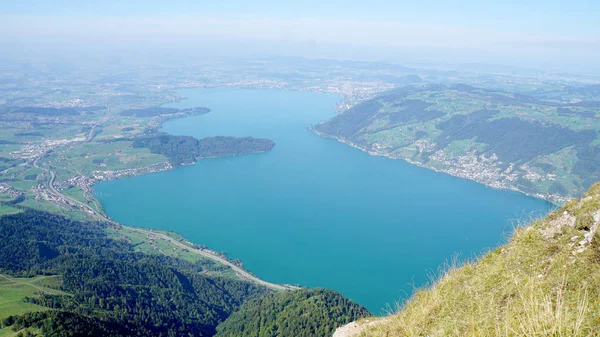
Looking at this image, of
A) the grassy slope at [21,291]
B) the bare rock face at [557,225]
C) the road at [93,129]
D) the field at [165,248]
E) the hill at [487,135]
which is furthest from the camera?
the road at [93,129]

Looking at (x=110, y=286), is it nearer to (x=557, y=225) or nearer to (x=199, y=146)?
(x=557, y=225)

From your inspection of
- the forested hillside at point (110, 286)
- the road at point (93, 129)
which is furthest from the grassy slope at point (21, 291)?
the road at point (93, 129)

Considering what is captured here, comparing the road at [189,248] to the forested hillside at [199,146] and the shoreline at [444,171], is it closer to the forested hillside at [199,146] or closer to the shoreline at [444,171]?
the forested hillside at [199,146]

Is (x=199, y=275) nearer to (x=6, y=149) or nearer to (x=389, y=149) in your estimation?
(x=389, y=149)

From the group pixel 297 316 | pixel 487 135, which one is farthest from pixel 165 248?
pixel 487 135

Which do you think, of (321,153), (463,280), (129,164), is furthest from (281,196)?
(463,280)

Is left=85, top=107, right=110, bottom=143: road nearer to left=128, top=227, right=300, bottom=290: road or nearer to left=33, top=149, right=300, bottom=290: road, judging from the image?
left=33, top=149, right=300, bottom=290: road
